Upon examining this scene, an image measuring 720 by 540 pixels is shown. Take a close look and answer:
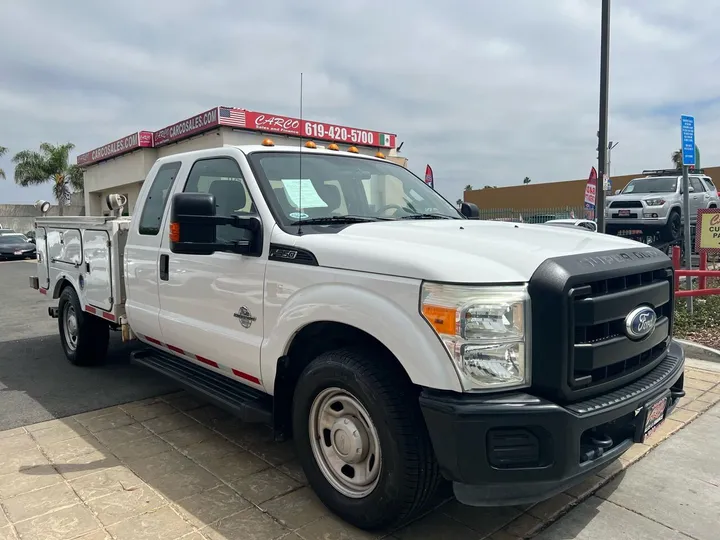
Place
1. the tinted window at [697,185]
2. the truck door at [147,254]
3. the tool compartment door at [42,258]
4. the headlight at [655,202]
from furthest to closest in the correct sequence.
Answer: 1. the tinted window at [697,185]
2. the headlight at [655,202]
3. the tool compartment door at [42,258]
4. the truck door at [147,254]

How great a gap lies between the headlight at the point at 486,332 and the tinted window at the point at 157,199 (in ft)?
9.21

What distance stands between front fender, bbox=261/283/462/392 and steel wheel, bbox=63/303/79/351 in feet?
12.2

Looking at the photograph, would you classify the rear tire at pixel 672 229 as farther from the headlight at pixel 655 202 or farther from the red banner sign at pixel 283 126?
the red banner sign at pixel 283 126

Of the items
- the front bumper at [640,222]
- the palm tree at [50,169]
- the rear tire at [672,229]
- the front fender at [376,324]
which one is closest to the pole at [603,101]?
the front bumper at [640,222]

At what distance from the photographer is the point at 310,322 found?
306cm

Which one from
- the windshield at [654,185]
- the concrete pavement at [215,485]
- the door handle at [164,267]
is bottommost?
the concrete pavement at [215,485]

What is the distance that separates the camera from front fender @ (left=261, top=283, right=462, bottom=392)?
2.46 metres

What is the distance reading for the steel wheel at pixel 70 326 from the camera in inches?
241

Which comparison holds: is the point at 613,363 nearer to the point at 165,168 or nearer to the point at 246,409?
the point at 246,409

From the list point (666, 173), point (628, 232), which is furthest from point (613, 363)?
point (666, 173)

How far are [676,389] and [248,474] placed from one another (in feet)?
8.33

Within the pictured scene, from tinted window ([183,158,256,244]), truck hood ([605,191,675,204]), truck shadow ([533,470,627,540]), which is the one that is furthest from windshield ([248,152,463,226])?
truck hood ([605,191,675,204])

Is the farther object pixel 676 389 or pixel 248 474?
pixel 248 474

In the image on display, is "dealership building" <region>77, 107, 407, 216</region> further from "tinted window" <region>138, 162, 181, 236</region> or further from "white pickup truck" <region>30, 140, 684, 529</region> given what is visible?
"white pickup truck" <region>30, 140, 684, 529</region>
